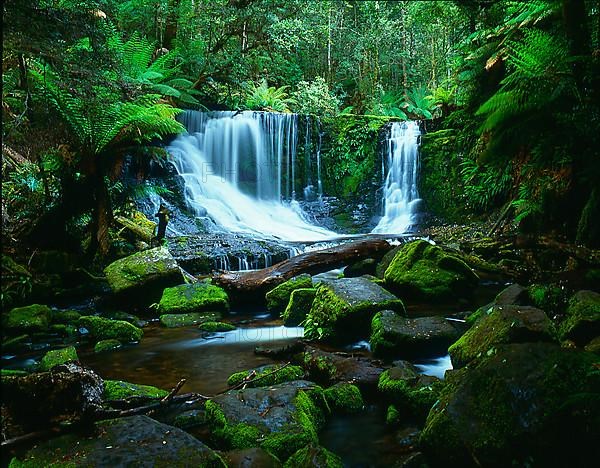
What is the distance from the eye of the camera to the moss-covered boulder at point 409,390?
3.06 metres

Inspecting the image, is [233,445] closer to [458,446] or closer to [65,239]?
[458,446]

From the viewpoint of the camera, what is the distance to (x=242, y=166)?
546 inches

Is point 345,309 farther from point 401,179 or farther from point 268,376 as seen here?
point 401,179

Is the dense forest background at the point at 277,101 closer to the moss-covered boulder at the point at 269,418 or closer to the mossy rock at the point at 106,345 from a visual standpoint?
the mossy rock at the point at 106,345

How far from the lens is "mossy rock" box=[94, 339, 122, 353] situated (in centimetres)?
472

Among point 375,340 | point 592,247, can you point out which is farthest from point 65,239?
point 592,247

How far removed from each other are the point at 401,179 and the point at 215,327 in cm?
907

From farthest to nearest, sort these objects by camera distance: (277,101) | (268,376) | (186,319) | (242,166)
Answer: (277,101)
(242,166)
(186,319)
(268,376)

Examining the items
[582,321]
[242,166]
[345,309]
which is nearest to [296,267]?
[345,309]

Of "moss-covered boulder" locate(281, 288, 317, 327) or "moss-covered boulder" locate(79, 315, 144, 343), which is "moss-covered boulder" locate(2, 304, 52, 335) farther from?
"moss-covered boulder" locate(281, 288, 317, 327)

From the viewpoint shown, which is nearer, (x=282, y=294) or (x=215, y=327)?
(x=215, y=327)

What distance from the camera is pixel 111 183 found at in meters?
7.27

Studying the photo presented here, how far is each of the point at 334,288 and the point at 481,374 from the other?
8.58ft

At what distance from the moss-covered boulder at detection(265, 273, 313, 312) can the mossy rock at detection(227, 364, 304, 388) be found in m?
2.28
